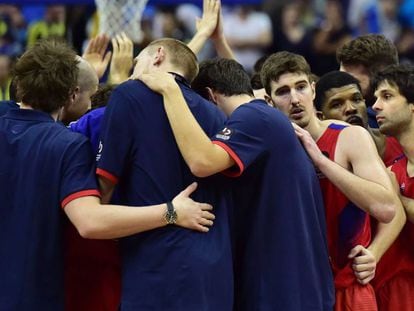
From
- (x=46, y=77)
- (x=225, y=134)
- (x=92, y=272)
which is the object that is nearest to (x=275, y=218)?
(x=225, y=134)

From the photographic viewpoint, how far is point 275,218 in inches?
219

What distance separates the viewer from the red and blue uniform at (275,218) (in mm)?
5496

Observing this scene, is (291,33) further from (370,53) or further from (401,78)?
(401,78)

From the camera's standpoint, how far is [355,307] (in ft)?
19.5

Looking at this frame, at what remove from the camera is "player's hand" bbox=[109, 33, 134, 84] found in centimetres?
758

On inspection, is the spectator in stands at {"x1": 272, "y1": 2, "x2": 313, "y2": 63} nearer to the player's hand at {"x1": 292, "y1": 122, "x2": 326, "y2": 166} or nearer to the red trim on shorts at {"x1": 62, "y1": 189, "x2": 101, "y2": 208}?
the player's hand at {"x1": 292, "y1": 122, "x2": 326, "y2": 166}

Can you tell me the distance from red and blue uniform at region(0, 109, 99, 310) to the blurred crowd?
8.84m

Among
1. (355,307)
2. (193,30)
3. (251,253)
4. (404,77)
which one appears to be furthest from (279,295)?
(193,30)

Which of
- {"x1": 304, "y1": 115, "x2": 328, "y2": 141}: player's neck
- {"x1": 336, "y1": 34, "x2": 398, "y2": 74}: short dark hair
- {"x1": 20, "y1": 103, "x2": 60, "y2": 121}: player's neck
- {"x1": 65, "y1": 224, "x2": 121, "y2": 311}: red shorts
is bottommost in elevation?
{"x1": 65, "y1": 224, "x2": 121, "y2": 311}: red shorts

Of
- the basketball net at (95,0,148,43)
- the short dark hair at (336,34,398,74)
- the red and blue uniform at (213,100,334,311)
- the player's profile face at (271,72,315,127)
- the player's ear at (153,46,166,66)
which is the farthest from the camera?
the basketball net at (95,0,148,43)

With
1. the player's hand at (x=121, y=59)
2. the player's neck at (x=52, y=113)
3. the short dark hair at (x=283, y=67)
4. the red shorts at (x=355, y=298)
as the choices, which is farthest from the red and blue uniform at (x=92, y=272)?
the player's hand at (x=121, y=59)

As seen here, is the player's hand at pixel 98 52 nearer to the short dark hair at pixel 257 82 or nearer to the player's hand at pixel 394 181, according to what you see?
the short dark hair at pixel 257 82

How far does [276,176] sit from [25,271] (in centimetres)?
152

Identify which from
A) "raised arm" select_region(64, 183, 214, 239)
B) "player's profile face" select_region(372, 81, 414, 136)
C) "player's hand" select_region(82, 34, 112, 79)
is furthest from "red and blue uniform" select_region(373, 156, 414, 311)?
"player's hand" select_region(82, 34, 112, 79)
